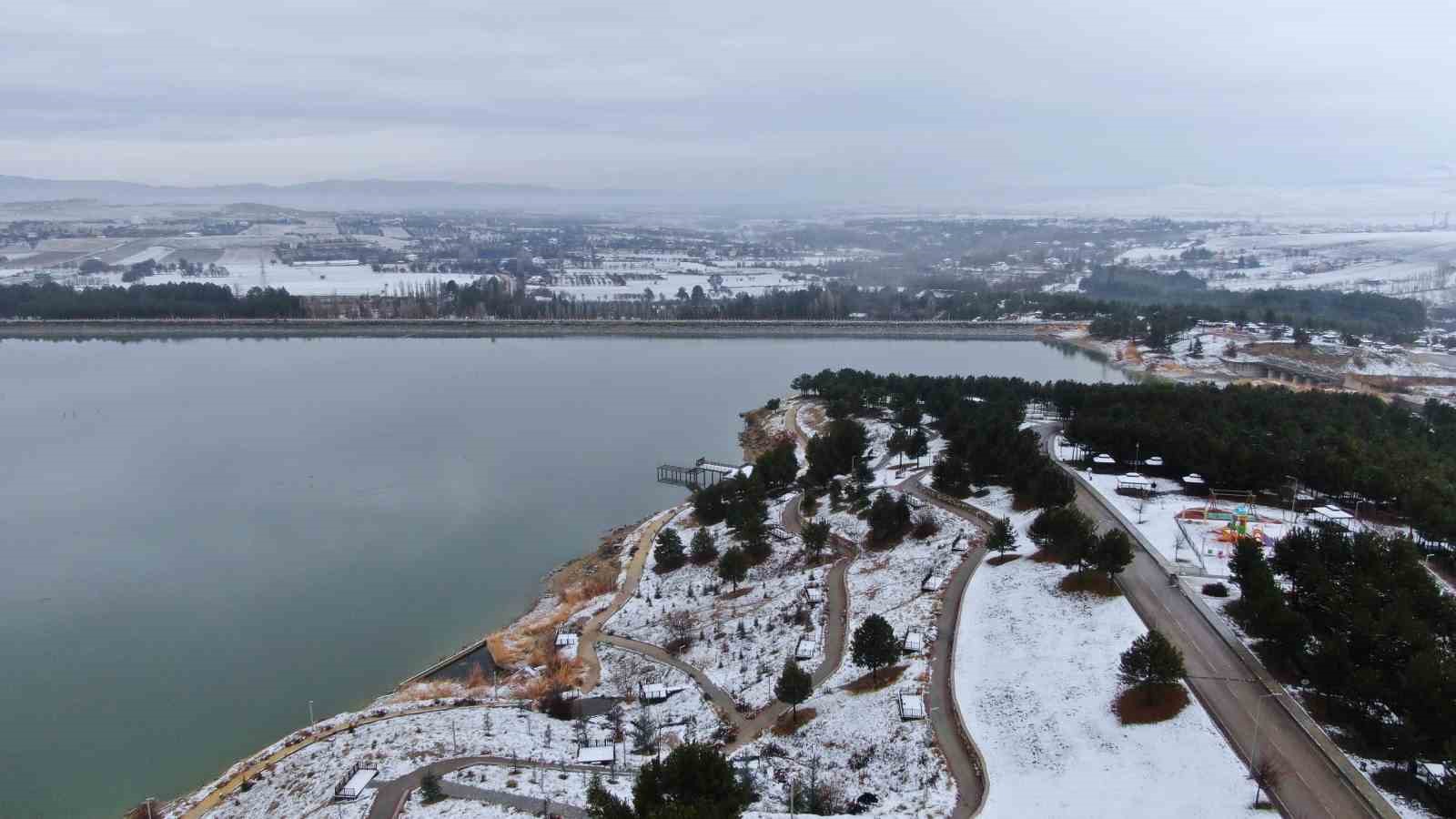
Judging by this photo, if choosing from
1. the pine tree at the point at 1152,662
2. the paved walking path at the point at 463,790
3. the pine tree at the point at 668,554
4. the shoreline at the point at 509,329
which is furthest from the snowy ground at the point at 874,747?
the shoreline at the point at 509,329

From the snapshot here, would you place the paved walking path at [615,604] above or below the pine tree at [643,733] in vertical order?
below

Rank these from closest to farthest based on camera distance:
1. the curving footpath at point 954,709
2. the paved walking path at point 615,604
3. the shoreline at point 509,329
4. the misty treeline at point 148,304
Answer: the curving footpath at point 954,709 → the paved walking path at point 615,604 → the shoreline at point 509,329 → the misty treeline at point 148,304

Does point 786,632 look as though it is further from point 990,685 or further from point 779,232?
point 779,232

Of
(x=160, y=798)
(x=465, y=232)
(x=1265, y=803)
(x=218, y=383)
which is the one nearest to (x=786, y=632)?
(x=1265, y=803)

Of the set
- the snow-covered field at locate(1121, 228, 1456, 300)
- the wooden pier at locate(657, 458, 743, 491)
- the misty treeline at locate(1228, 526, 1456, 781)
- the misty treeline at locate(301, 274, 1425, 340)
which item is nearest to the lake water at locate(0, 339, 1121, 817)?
the wooden pier at locate(657, 458, 743, 491)

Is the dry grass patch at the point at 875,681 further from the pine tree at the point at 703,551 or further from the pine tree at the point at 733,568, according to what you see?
the pine tree at the point at 703,551

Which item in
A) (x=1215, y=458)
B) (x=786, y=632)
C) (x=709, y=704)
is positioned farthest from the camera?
(x=1215, y=458)
